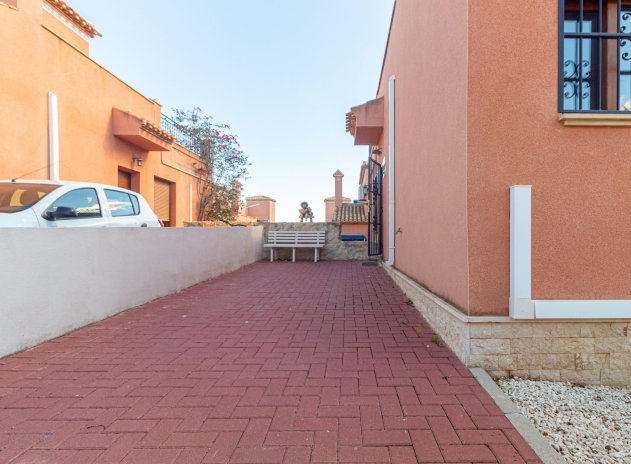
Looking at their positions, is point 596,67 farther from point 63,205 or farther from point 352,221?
point 352,221

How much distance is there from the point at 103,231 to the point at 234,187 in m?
10.4

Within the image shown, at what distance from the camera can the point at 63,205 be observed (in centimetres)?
397

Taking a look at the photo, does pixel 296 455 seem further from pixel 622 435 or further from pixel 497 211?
pixel 497 211

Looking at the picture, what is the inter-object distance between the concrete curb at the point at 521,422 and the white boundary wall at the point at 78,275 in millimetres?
4087

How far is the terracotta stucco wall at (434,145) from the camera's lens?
9.41 feet

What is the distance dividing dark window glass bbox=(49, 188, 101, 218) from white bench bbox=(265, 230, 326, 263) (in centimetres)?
622

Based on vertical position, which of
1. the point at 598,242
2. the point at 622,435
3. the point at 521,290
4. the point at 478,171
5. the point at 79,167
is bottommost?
the point at 622,435

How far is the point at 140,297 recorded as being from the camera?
15.6 ft

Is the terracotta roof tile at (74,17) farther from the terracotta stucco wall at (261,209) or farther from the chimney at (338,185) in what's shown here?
the terracotta stucco wall at (261,209)

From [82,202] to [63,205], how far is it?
0.37m

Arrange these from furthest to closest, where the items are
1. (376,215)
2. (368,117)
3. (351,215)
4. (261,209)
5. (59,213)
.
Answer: (261,209) → (351,215) → (376,215) → (368,117) → (59,213)

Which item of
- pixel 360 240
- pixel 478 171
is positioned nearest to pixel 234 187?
pixel 360 240

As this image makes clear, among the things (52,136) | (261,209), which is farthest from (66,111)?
(261,209)

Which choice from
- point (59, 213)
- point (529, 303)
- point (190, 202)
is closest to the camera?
point (529, 303)
